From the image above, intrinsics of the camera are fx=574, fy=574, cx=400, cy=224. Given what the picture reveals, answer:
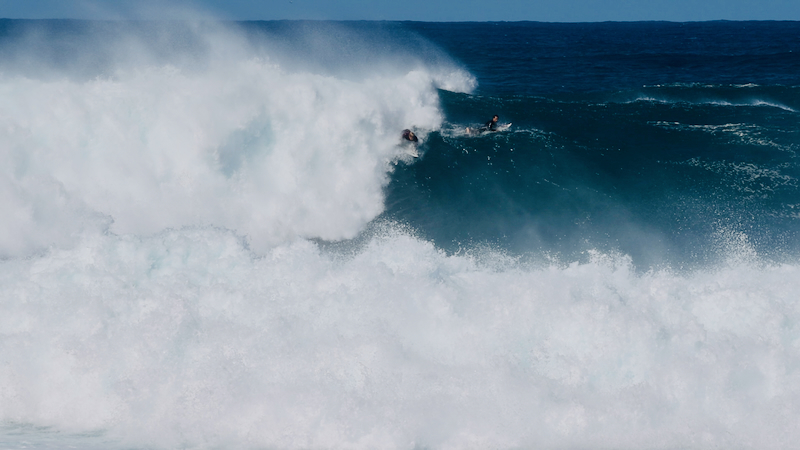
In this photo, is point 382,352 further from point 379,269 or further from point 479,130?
point 479,130

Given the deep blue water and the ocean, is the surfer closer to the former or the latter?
the ocean

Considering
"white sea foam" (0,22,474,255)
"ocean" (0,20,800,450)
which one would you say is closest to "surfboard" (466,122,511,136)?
"ocean" (0,20,800,450)

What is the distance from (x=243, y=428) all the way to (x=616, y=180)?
1210 centimetres

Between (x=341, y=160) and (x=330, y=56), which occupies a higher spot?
(x=330, y=56)

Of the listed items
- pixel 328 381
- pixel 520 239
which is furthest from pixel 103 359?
pixel 520 239

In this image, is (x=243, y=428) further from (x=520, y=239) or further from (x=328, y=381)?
(x=520, y=239)

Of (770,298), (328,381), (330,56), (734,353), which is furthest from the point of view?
(330,56)

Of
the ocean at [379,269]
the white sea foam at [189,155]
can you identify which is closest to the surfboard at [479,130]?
the ocean at [379,269]

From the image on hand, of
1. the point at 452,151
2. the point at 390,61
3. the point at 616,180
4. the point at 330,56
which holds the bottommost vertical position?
the point at 616,180

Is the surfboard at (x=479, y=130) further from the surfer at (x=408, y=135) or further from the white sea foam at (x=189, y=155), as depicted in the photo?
the white sea foam at (x=189, y=155)

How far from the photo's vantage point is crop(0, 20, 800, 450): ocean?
881cm

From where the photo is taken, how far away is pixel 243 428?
855 centimetres

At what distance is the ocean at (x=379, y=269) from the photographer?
28.9 ft

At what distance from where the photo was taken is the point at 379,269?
37.3ft
